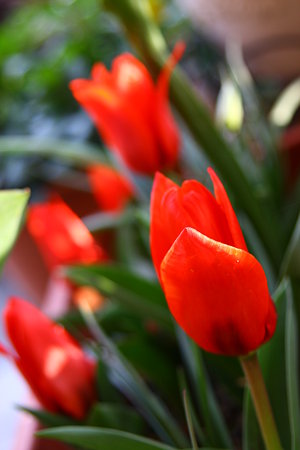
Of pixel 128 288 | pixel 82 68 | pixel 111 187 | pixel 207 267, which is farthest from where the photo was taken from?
pixel 82 68

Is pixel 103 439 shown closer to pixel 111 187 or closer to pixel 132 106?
pixel 132 106

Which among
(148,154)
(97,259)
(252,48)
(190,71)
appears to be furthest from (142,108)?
(190,71)

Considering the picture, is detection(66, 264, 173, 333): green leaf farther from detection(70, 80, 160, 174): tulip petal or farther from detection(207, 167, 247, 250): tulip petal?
detection(207, 167, 247, 250): tulip petal

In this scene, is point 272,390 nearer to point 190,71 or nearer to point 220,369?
point 220,369

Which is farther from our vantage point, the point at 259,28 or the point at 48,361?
the point at 259,28

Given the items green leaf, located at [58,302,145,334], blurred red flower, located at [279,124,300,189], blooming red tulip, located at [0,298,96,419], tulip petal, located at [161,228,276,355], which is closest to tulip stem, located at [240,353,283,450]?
tulip petal, located at [161,228,276,355]

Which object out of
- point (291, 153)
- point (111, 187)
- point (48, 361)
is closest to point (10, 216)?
point (48, 361)

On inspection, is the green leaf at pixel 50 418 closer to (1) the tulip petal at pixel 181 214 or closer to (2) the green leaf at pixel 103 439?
(2) the green leaf at pixel 103 439
